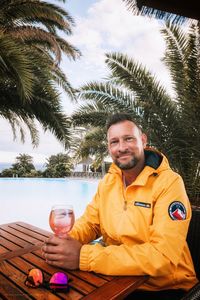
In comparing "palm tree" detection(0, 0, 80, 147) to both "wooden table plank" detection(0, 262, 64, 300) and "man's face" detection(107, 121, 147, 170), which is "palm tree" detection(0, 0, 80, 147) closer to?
"man's face" detection(107, 121, 147, 170)

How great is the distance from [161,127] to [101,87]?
1683 mm

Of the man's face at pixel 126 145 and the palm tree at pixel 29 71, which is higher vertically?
the palm tree at pixel 29 71

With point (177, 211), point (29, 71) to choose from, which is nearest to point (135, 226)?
point (177, 211)

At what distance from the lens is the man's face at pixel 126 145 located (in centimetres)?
195

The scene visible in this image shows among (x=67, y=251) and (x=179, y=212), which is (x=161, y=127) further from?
(x=67, y=251)

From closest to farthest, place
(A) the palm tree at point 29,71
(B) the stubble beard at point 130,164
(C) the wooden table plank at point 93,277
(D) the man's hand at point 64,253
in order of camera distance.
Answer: (C) the wooden table plank at point 93,277, (D) the man's hand at point 64,253, (B) the stubble beard at point 130,164, (A) the palm tree at point 29,71

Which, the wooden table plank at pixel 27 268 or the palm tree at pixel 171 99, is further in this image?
the palm tree at pixel 171 99

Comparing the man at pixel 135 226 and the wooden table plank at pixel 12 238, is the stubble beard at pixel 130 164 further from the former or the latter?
the wooden table plank at pixel 12 238

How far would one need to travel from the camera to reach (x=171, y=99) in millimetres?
5926

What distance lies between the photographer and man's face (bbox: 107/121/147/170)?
195cm

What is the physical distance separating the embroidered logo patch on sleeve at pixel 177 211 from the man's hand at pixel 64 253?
1.83 ft

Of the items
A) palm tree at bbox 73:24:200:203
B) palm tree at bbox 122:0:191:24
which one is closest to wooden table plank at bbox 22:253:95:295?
palm tree at bbox 122:0:191:24

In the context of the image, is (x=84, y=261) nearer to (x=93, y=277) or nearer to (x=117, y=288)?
(x=93, y=277)

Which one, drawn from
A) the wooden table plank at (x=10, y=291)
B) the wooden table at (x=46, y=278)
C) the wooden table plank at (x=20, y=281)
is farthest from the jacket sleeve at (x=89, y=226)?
the wooden table plank at (x=10, y=291)
